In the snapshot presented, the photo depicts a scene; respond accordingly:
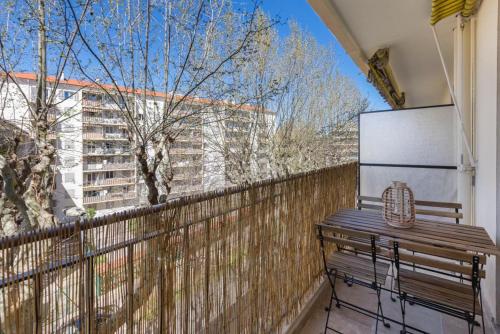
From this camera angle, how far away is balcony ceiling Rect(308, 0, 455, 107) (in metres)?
2.87

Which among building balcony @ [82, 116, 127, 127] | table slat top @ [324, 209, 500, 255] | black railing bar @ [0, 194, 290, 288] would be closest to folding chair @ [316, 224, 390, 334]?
table slat top @ [324, 209, 500, 255]

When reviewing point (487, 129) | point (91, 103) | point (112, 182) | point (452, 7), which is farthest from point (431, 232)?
point (112, 182)

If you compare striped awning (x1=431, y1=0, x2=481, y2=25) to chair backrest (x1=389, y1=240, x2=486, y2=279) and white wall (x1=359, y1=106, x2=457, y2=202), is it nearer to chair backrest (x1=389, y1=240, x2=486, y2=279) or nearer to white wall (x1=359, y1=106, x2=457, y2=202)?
white wall (x1=359, y1=106, x2=457, y2=202)

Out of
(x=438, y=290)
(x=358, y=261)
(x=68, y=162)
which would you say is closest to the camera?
(x=438, y=290)

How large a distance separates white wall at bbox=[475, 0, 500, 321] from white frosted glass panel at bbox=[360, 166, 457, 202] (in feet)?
1.69

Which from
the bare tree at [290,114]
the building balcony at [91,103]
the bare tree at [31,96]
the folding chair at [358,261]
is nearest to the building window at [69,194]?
the bare tree at [31,96]

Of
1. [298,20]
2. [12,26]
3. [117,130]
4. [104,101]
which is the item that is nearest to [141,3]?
[12,26]

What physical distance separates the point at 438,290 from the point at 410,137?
235 centimetres

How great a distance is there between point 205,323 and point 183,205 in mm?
671

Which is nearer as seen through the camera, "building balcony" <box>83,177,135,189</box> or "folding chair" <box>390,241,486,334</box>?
"folding chair" <box>390,241,486,334</box>

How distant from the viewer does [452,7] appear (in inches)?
101

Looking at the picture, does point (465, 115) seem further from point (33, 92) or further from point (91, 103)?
point (91, 103)

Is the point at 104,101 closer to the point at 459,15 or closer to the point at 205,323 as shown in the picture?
the point at 205,323

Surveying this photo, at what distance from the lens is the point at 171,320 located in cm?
115
